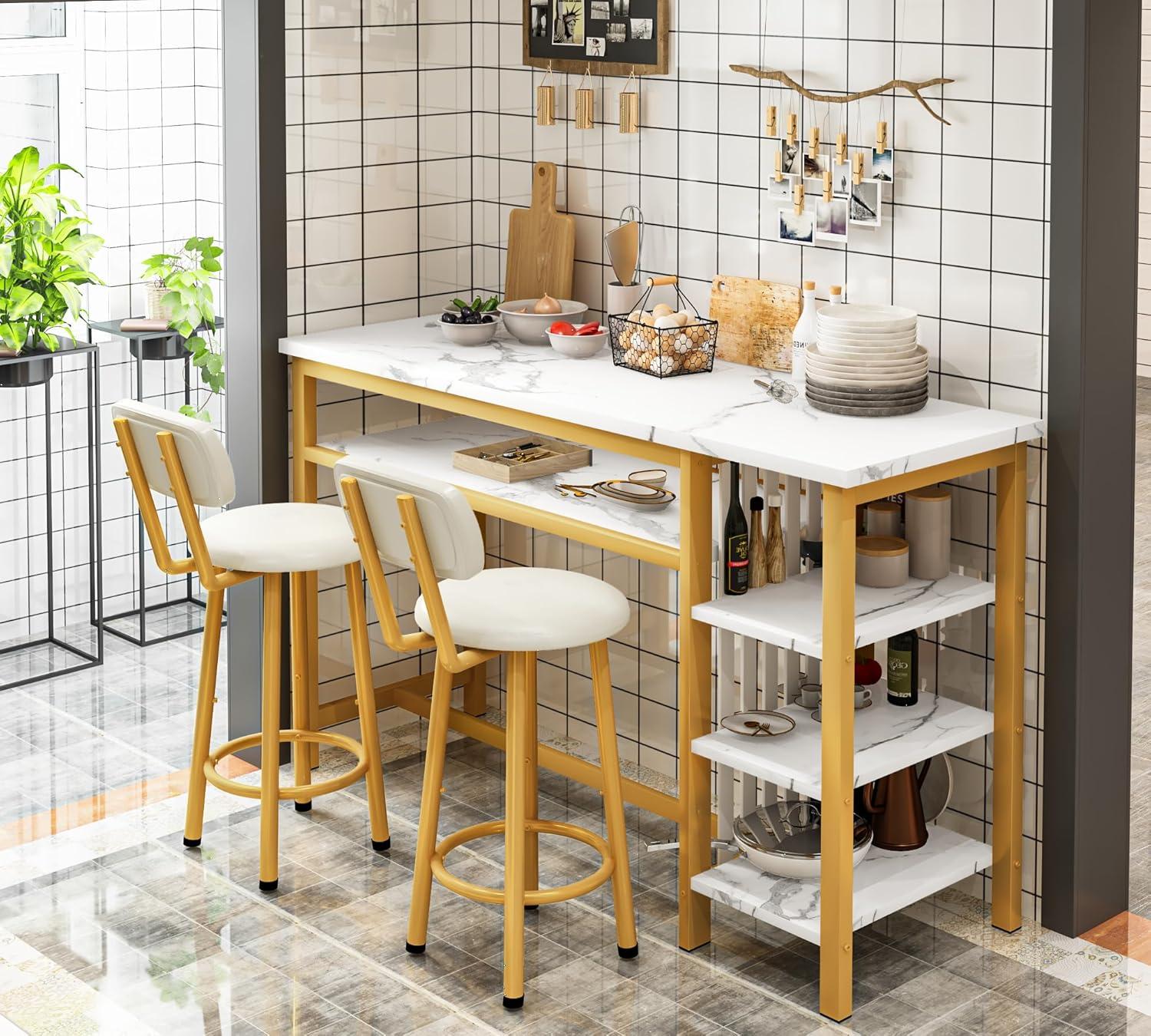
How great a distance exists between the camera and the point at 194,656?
507 cm

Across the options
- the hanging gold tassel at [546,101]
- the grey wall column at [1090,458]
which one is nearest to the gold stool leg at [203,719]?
the hanging gold tassel at [546,101]

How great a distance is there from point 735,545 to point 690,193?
992mm

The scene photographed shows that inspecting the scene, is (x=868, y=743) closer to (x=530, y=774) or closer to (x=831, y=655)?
→ (x=831, y=655)

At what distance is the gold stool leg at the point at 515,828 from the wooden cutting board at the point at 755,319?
1.00 m

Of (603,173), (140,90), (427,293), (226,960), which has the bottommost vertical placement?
(226,960)

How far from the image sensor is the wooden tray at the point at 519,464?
3.74 m

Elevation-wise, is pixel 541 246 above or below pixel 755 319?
above

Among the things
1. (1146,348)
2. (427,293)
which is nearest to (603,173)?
(427,293)

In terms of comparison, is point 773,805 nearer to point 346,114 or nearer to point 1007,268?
point 1007,268

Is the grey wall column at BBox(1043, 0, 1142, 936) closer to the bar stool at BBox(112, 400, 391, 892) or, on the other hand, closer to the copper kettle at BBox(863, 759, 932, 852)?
the copper kettle at BBox(863, 759, 932, 852)

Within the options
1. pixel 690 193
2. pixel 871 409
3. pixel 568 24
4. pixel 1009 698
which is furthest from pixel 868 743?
pixel 568 24

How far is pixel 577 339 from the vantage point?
384cm

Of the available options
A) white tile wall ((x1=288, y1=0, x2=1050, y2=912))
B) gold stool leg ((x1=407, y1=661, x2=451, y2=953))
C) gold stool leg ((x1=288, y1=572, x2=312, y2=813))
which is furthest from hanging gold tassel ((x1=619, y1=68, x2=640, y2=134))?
gold stool leg ((x1=407, y1=661, x2=451, y2=953))

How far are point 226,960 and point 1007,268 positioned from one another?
2.02m
